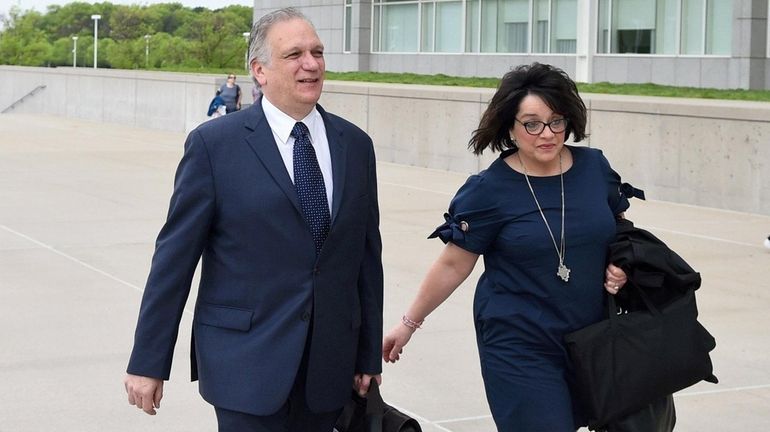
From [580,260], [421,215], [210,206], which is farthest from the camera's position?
[421,215]

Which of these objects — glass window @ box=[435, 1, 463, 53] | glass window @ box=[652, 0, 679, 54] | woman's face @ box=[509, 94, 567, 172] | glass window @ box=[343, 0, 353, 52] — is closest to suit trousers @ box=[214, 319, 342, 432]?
woman's face @ box=[509, 94, 567, 172]

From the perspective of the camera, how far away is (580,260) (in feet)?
13.6

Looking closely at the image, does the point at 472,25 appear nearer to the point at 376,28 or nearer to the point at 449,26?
the point at 449,26

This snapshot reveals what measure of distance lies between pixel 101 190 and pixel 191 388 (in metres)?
10.4

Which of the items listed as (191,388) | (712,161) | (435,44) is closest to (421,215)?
(712,161)

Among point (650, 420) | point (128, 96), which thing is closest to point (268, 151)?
point (650, 420)

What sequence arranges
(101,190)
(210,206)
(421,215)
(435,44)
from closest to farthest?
(210,206), (421,215), (101,190), (435,44)

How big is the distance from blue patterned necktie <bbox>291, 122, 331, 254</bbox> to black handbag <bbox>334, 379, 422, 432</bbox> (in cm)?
48

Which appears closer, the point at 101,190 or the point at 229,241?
the point at 229,241

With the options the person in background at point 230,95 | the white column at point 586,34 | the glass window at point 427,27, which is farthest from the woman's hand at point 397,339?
the glass window at point 427,27

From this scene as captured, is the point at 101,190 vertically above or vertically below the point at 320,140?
below

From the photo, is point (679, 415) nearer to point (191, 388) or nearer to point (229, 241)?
point (191, 388)

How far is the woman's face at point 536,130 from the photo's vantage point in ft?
13.7

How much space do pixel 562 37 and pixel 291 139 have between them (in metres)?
33.9
